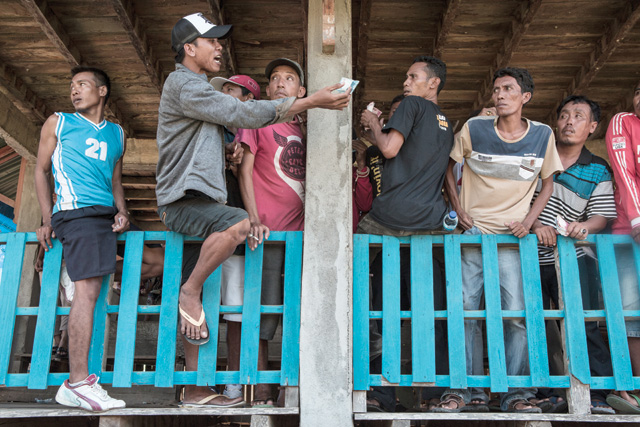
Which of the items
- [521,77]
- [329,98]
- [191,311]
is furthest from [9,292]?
[521,77]

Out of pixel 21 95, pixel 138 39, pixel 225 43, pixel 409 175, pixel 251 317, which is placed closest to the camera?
pixel 251 317

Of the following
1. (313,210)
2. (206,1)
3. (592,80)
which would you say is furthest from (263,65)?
(592,80)

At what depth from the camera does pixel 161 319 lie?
11.6 ft

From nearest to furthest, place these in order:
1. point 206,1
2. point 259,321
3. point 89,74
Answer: point 259,321, point 89,74, point 206,1

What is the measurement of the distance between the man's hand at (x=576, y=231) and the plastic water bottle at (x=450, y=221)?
691mm

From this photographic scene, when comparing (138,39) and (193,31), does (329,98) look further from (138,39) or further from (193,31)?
(138,39)

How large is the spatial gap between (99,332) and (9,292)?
62cm

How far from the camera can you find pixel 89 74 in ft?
13.9

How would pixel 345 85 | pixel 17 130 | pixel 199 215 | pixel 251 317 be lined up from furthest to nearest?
pixel 17 130, pixel 251 317, pixel 199 215, pixel 345 85

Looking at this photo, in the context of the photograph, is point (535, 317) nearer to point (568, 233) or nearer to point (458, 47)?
point (568, 233)

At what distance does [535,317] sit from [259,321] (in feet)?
5.47

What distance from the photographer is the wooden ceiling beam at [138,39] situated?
501cm

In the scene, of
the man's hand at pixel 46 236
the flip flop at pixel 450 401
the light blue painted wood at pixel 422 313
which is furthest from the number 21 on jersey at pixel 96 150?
the flip flop at pixel 450 401

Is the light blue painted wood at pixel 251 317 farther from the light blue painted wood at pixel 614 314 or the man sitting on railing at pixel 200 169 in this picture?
the light blue painted wood at pixel 614 314
